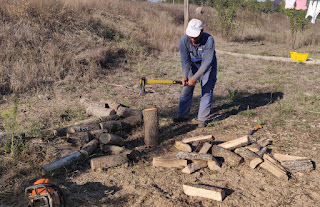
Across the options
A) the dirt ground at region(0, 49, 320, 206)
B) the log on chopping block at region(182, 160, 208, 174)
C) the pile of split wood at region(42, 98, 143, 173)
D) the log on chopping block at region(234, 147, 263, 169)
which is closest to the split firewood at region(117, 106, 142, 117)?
the pile of split wood at region(42, 98, 143, 173)

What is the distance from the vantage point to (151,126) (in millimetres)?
3959

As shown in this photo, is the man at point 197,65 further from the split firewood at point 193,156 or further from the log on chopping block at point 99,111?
the split firewood at point 193,156

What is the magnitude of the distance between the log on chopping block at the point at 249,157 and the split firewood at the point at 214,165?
1.22ft

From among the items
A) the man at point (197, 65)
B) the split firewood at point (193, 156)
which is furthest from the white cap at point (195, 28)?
the split firewood at point (193, 156)

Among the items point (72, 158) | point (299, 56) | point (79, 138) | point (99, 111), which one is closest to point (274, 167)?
point (72, 158)

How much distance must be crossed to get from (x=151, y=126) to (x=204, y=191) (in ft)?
4.71

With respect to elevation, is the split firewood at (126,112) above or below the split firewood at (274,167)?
above

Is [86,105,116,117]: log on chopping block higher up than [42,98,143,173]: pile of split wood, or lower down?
higher up

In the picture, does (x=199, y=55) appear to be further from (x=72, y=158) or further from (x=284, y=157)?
(x=72, y=158)

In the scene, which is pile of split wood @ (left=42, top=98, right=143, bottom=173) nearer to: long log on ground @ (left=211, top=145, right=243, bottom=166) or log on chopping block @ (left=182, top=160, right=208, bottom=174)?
log on chopping block @ (left=182, top=160, right=208, bottom=174)

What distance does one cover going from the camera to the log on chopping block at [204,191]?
9.04 ft

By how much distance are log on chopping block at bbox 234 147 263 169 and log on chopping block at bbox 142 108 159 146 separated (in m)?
1.23

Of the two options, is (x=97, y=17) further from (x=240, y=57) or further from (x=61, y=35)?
(x=240, y=57)

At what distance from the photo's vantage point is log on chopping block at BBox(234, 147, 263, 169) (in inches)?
131
